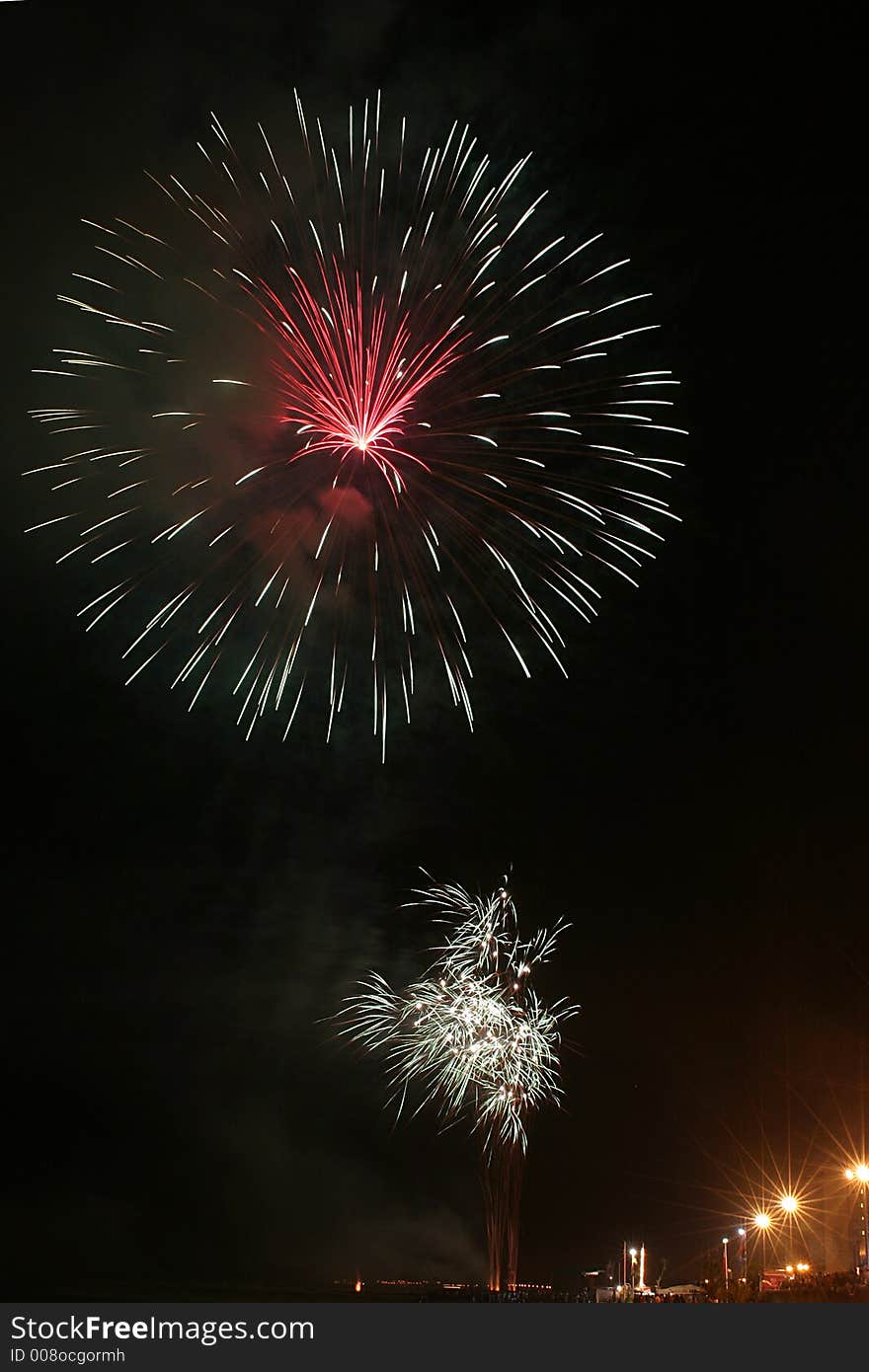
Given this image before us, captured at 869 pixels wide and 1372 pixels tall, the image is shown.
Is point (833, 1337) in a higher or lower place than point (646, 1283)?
lower

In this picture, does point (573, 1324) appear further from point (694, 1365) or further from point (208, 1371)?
point (208, 1371)

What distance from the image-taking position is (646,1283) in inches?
3211

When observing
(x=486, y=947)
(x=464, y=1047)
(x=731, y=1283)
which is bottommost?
(x=731, y=1283)

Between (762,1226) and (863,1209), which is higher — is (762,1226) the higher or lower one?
the lower one

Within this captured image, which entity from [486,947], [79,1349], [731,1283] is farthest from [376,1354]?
[731,1283]

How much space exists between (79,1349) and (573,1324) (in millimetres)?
14385

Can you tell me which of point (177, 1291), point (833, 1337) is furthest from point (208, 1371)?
point (177, 1291)

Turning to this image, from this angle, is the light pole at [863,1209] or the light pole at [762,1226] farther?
the light pole at [762,1226]

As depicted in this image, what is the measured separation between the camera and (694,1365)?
23297 millimetres

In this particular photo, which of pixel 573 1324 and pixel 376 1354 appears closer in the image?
pixel 376 1354

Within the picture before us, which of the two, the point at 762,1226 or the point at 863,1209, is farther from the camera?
the point at 762,1226

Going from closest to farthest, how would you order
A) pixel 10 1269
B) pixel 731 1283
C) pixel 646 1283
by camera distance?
1. pixel 731 1283
2. pixel 646 1283
3. pixel 10 1269

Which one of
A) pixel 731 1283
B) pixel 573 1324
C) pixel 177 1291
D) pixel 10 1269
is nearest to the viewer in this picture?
pixel 573 1324

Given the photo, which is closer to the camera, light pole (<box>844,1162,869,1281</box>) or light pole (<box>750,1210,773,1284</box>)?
light pole (<box>844,1162,869,1281</box>)
